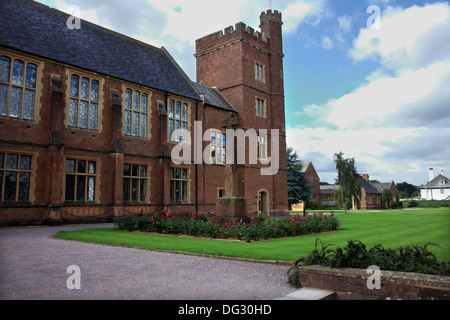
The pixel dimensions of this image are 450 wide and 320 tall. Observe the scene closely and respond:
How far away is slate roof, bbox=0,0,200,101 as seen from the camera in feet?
59.2

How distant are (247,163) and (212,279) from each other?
79.3 feet

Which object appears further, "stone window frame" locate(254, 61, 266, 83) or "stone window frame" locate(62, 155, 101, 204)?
"stone window frame" locate(254, 61, 266, 83)

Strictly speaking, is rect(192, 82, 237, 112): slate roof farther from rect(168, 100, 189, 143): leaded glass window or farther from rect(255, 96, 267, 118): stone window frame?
rect(255, 96, 267, 118): stone window frame

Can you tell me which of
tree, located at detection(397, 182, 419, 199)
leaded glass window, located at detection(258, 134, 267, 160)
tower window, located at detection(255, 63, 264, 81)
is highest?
tower window, located at detection(255, 63, 264, 81)

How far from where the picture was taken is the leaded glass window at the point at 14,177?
1605 cm

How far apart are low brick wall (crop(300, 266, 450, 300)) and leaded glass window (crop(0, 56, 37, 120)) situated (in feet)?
55.4

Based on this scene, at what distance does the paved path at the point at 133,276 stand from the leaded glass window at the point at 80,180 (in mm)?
9880

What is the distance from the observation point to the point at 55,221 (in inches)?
655

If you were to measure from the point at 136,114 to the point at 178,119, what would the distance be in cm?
354

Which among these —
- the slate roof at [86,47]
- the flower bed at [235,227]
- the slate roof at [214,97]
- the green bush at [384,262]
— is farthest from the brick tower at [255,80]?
the green bush at [384,262]

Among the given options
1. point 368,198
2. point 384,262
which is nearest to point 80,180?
point 384,262

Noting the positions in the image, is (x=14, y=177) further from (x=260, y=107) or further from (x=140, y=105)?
(x=260, y=107)

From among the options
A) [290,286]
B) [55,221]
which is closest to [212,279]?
[290,286]

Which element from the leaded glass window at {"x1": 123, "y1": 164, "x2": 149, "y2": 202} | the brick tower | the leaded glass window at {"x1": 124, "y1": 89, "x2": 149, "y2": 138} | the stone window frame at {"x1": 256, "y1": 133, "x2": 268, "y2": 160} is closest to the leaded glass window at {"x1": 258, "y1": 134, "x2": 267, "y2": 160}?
the stone window frame at {"x1": 256, "y1": 133, "x2": 268, "y2": 160}
